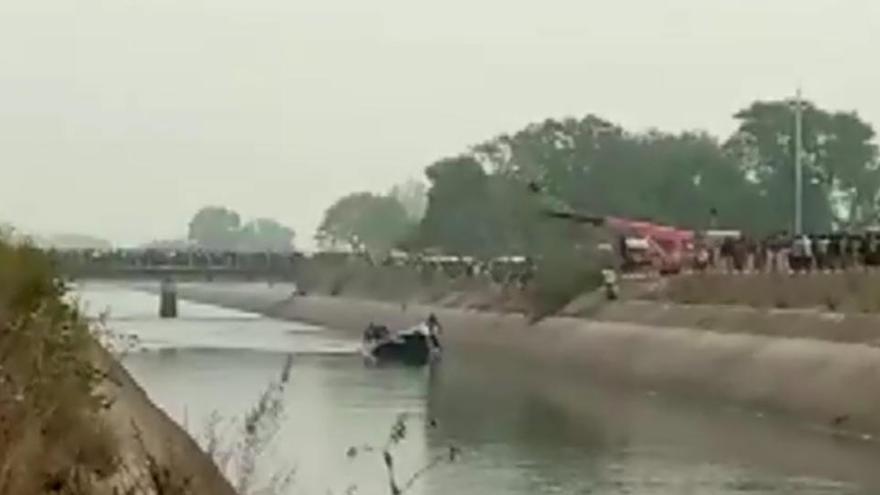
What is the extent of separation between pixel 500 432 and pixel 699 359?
17.0 meters

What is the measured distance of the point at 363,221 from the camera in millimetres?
187625

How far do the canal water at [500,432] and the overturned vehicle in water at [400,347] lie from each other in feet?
8.37

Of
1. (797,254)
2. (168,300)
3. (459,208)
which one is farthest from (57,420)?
(459,208)

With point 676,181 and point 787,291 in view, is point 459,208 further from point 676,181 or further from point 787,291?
point 787,291

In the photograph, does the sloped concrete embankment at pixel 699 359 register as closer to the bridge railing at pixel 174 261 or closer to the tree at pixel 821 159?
the bridge railing at pixel 174 261

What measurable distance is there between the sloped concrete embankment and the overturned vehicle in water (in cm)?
368

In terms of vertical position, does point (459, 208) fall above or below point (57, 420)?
above

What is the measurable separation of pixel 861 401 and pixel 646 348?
71.1 ft

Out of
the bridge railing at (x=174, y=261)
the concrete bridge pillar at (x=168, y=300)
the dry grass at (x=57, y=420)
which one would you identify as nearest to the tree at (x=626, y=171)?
the bridge railing at (x=174, y=261)

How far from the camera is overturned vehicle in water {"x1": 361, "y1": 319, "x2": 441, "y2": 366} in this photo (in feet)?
228

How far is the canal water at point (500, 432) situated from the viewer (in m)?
29.2

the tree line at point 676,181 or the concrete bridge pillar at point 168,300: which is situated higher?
the tree line at point 676,181

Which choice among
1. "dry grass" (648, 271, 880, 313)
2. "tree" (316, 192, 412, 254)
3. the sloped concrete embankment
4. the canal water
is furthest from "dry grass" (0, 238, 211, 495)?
"tree" (316, 192, 412, 254)

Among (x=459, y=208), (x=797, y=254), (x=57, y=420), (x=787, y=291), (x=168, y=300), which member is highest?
(x=459, y=208)
